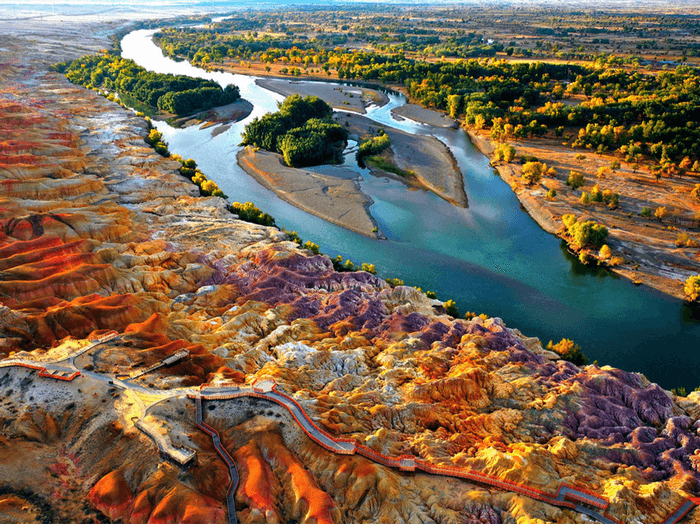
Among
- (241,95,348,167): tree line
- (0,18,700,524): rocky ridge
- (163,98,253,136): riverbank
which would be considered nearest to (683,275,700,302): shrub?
(0,18,700,524): rocky ridge

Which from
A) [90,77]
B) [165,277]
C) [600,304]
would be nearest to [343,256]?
[165,277]

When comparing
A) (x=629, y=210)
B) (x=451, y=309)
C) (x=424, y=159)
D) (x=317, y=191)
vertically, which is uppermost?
(x=629, y=210)

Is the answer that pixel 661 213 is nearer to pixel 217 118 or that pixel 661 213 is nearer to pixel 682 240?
pixel 682 240

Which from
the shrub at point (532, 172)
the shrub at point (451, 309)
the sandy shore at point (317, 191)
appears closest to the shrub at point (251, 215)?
the sandy shore at point (317, 191)

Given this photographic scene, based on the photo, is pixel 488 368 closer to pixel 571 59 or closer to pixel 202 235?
pixel 202 235

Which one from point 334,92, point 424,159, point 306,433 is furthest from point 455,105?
point 306,433

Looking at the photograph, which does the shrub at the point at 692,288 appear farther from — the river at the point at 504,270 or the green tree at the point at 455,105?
the green tree at the point at 455,105

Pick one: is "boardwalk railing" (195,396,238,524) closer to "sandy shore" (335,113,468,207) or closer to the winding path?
the winding path

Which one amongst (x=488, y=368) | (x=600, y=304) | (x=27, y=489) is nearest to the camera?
(x=27, y=489)
